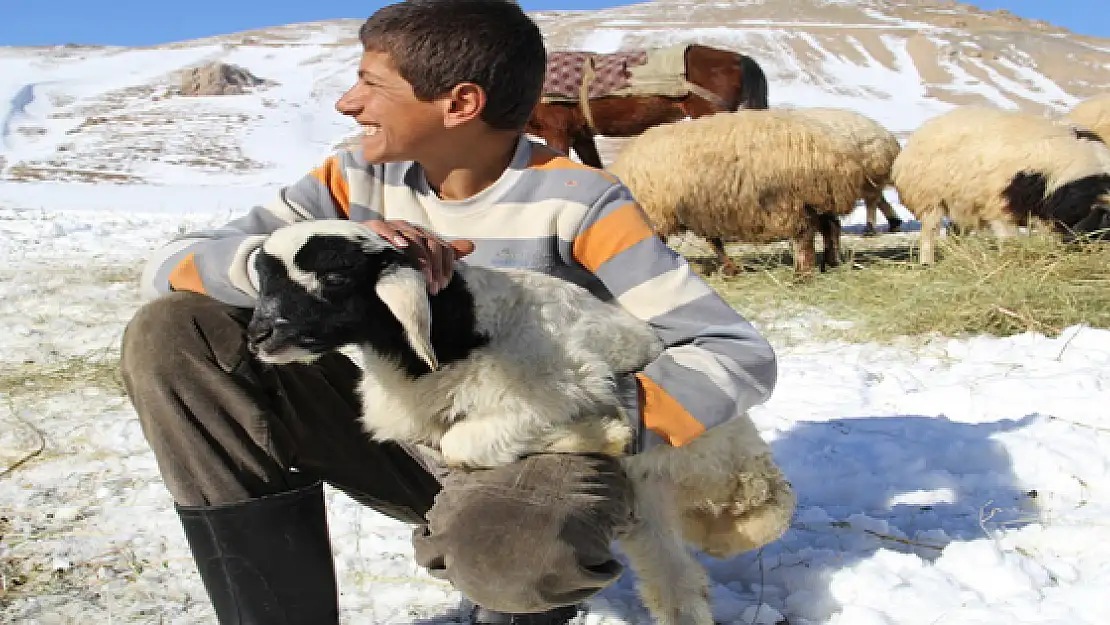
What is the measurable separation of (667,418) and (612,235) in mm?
395

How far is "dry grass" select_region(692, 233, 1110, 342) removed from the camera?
4047 mm

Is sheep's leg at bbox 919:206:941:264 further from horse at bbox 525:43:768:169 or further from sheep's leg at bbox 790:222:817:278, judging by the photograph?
horse at bbox 525:43:768:169

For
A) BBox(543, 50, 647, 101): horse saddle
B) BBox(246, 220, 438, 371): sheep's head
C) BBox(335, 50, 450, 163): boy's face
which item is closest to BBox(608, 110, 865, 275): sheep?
BBox(543, 50, 647, 101): horse saddle

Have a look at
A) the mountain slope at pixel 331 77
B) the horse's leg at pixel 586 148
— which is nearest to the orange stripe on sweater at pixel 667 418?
the horse's leg at pixel 586 148

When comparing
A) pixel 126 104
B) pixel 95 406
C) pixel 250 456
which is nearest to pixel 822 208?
pixel 95 406

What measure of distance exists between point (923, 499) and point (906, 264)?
10.4 ft

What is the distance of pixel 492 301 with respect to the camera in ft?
4.91

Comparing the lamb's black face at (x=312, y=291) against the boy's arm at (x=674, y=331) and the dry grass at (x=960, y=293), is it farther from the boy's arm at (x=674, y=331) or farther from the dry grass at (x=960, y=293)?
the dry grass at (x=960, y=293)

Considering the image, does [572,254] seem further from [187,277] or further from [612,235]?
[187,277]

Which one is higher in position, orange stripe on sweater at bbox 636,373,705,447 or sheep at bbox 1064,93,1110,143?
orange stripe on sweater at bbox 636,373,705,447

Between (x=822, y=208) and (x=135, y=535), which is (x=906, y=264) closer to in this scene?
(x=822, y=208)

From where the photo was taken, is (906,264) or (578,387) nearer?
(578,387)

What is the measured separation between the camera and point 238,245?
5.17ft

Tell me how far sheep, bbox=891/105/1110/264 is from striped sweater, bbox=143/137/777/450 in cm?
461
